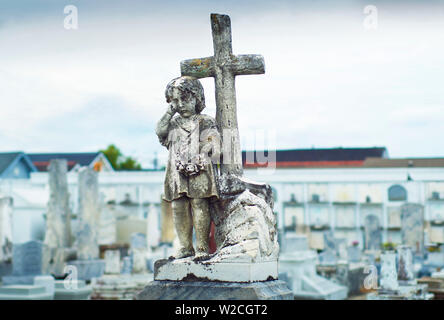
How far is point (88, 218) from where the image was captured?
20875mm

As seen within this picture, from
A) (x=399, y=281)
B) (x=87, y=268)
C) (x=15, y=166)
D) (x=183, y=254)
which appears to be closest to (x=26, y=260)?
(x=87, y=268)

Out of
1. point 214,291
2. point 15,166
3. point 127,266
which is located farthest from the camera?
point 15,166

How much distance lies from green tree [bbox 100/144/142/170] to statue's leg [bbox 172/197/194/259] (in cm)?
5862

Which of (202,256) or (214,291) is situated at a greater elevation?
(202,256)

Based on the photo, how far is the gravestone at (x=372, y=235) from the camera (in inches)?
1104

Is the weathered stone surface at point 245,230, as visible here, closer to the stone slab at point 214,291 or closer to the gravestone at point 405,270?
the stone slab at point 214,291

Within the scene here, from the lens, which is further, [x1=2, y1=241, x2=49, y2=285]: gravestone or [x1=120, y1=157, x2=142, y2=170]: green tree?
[x1=120, y1=157, x2=142, y2=170]: green tree

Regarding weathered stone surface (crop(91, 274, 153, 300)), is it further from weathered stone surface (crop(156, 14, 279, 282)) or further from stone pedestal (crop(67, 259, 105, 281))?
weathered stone surface (crop(156, 14, 279, 282))

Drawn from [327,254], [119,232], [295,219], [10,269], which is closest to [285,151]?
[295,219]

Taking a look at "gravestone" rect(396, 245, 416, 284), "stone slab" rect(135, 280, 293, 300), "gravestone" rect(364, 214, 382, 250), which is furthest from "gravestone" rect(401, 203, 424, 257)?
"stone slab" rect(135, 280, 293, 300)

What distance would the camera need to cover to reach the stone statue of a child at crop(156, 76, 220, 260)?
650 cm

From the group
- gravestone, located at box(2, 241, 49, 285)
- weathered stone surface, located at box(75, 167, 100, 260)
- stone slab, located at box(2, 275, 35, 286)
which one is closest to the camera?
stone slab, located at box(2, 275, 35, 286)

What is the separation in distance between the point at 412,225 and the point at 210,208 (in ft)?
65.3

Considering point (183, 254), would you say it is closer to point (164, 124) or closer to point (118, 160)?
point (164, 124)
